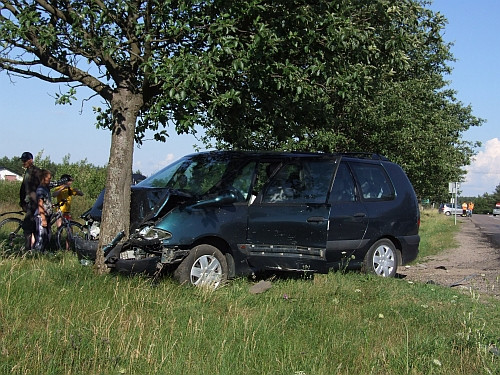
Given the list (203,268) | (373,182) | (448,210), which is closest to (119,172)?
(203,268)

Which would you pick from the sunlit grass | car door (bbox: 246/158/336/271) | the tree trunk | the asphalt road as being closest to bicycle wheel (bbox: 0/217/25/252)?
the tree trunk

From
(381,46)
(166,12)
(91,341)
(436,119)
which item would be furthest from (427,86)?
(91,341)

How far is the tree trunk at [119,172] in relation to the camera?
769cm

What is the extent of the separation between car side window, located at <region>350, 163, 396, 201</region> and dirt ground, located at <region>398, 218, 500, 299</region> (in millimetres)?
1528

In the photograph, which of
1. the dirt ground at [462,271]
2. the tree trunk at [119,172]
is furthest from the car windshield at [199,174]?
the dirt ground at [462,271]

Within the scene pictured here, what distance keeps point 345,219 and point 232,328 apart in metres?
3.48

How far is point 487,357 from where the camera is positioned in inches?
179

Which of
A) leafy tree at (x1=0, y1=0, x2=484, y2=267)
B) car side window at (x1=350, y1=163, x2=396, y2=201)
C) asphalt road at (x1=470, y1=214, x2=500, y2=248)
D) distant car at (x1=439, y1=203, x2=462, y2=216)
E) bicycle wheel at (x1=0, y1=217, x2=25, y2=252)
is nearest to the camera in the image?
leafy tree at (x1=0, y1=0, x2=484, y2=267)

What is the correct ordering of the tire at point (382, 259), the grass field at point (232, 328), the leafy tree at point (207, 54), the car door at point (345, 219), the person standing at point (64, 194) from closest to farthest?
the grass field at point (232, 328) < the leafy tree at point (207, 54) < the car door at point (345, 219) < the tire at point (382, 259) < the person standing at point (64, 194)

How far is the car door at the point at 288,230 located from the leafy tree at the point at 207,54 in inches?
52.3

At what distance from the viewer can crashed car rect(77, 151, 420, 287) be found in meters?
7.18

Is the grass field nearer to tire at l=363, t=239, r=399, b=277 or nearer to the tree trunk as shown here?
the tree trunk

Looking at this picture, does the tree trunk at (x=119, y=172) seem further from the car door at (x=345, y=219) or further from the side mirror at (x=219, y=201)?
the car door at (x=345, y=219)

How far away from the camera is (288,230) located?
7.76m
